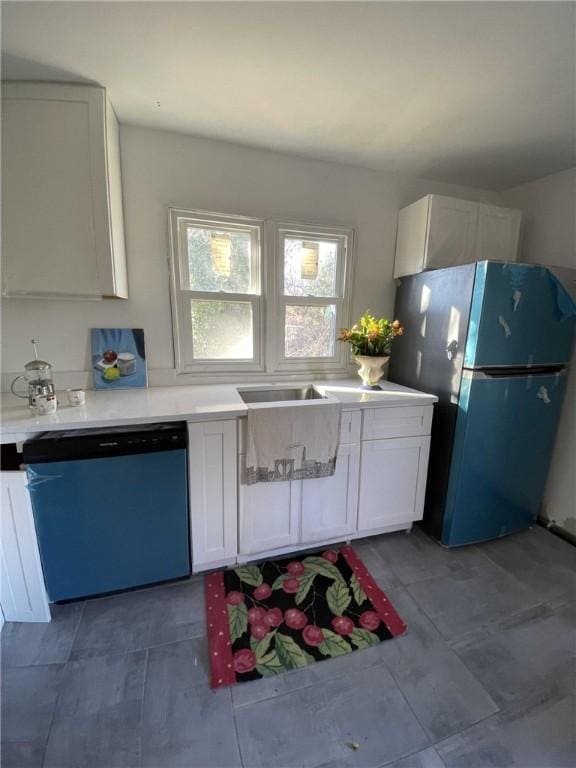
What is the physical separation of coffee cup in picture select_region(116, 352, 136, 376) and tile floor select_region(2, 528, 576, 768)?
1245mm

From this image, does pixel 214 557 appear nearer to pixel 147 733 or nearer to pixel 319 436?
pixel 147 733

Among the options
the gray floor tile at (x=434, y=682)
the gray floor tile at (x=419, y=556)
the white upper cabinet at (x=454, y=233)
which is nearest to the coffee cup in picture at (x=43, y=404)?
the gray floor tile at (x=434, y=682)

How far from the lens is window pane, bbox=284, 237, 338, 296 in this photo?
2242 millimetres

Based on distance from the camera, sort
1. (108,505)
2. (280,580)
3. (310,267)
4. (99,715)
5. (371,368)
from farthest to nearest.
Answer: (310,267)
(371,368)
(280,580)
(108,505)
(99,715)

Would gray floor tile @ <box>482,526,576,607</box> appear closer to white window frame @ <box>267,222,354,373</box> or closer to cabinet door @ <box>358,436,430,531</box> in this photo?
cabinet door @ <box>358,436,430,531</box>

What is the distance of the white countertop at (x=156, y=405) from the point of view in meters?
1.36

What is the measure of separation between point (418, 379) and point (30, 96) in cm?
257

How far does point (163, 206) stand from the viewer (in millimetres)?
1927

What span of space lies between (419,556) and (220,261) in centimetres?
227

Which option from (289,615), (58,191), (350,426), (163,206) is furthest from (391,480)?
(58,191)

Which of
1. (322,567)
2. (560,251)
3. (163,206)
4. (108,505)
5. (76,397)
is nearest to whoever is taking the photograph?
(108,505)

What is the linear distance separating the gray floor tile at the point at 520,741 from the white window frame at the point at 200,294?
198 cm

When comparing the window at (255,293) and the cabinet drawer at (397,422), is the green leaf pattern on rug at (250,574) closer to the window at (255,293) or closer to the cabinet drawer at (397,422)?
the cabinet drawer at (397,422)

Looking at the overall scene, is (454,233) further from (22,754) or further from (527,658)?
(22,754)
